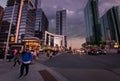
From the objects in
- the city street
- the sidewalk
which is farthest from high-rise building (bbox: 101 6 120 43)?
the sidewalk

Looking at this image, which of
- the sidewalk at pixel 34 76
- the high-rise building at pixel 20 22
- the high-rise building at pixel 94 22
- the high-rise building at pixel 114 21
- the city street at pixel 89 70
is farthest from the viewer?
the high-rise building at pixel 94 22

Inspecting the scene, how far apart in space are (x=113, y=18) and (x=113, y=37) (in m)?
19.8

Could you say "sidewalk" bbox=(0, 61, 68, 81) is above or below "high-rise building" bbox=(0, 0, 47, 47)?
below

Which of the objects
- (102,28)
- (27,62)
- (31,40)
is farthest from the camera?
(102,28)

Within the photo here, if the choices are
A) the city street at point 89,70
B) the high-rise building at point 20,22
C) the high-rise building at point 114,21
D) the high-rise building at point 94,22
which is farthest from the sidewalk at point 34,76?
the high-rise building at point 94,22

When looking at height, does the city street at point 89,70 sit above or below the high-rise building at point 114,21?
below

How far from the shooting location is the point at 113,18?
153625 mm

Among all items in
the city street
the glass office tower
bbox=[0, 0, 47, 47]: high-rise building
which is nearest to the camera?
the city street

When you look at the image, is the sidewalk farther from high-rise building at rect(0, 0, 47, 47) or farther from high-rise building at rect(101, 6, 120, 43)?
high-rise building at rect(101, 6, 120, 43)

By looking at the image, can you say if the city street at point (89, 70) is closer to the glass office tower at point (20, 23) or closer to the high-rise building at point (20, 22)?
the high-rise building at point (20, 22)

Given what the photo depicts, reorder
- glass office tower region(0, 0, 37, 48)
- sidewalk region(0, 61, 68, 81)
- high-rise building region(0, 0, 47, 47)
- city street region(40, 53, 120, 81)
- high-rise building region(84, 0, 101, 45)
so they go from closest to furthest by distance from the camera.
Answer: sidewalk region(0, 61, 68, 81) → city street region(40, 53, 120, 81) → high-rise building region(0, 0, 47, 47) → glass office tower region(0, 0, 37, 48) → high-rise building region(84, 0, 101, 45)

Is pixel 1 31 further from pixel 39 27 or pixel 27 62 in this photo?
pixel 27 62

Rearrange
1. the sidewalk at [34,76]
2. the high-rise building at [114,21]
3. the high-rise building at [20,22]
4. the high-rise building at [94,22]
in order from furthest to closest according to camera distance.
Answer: the high-rise building at [94,22] → the high-rise building at [114,21] → the high-rise building at [20,22] → the sidewalk at [34,76]

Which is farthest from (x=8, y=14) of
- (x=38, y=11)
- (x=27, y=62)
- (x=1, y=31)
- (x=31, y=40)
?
(x=27, y=62)
